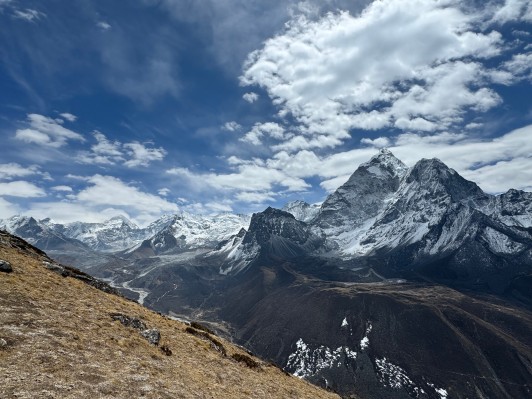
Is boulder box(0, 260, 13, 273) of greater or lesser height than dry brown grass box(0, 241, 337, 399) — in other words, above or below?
above

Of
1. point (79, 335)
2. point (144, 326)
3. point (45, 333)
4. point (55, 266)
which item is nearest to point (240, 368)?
point (144, 326)

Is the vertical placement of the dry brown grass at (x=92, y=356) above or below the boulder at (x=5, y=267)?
below

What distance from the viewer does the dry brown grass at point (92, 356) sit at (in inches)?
784

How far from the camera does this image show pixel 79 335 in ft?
84.8

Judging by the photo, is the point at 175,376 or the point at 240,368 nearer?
the point at 175,376

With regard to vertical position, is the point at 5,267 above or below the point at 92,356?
above

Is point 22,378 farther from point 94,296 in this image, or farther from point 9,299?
point 94,296

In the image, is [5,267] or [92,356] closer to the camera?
[92,356]

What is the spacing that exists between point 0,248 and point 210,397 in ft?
92.8

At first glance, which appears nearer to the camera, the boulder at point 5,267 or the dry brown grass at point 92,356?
the dry brown grass at point 92,356

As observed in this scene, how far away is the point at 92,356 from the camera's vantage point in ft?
77.6

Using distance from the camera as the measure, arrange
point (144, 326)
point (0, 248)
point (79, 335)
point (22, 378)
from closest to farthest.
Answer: point (22, 378), point (79, 335), point (144, 326), point (0, 248)

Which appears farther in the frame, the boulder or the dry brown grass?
the boulder

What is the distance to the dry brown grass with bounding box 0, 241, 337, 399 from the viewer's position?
784 inches
